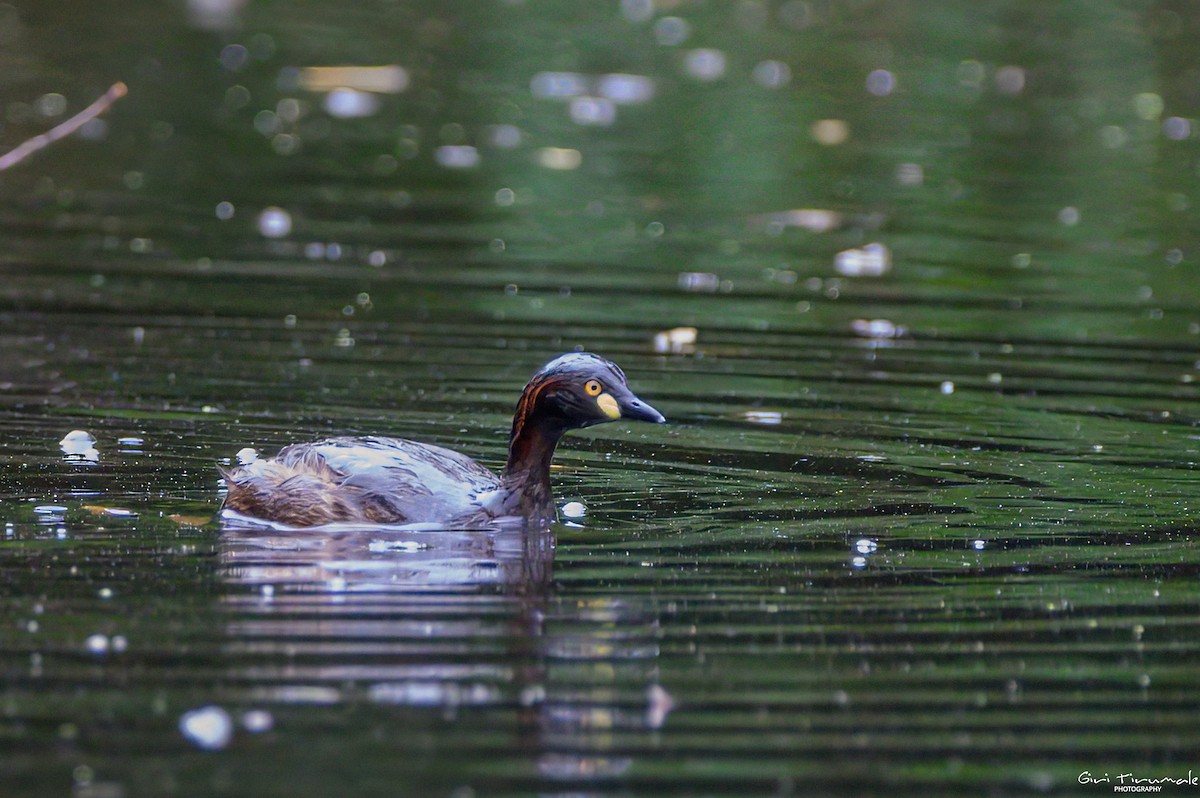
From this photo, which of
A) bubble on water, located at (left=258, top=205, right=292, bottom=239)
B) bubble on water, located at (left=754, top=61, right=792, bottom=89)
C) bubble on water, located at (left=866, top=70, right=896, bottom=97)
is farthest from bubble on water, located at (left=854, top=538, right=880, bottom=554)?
bubble on water, located at (left=866, top=70, right=896, bottom=97)

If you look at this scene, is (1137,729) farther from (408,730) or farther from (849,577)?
(408,730)

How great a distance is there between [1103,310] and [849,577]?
23.8 ft

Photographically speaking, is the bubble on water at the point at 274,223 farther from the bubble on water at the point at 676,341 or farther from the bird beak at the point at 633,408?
the bird beak at the point at 633,408

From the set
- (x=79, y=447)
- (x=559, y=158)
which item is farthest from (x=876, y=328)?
(x=559, y=158)

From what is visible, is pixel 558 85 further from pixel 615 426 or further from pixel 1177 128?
pixel 615 426

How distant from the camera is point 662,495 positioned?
872cm

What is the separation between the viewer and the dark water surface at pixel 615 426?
5.66 meters

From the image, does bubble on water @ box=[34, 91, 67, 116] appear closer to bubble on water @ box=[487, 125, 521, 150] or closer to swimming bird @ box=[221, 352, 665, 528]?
bubble on water @ box=[487, 125, 521, 150]

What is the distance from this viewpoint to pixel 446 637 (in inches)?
251

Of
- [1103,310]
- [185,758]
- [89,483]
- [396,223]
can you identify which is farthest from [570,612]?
[396,223]

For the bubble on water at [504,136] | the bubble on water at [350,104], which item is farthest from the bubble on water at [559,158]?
the bubble on water at [350,104]

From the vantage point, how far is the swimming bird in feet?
26.6

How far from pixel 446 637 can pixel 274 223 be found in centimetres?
1027

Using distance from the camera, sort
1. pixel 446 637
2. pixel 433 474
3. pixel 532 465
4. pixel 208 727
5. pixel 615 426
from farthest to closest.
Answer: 1. pixel 615 426
2. pixel 532 465
3. pixel 433 474
4. pixel 446 637
5. pixel 208 727
